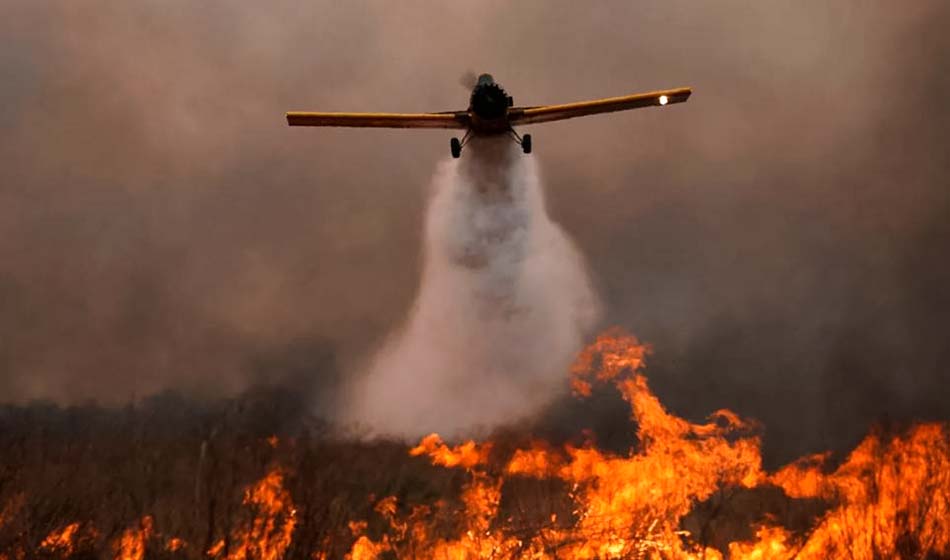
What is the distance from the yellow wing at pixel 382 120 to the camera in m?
31.0

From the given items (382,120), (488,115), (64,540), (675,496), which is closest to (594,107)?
(488,115)

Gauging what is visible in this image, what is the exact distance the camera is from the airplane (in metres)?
30.3

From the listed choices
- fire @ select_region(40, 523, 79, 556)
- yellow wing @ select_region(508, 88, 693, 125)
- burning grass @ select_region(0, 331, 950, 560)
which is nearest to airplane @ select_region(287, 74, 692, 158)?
yellow wing @ select_region(508, 88, 693, 125)

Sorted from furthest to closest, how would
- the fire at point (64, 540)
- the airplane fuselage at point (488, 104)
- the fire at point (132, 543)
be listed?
the airplane fuselage at point (488, 104), the fire at point (132, 543), the fire at point (64, 540)

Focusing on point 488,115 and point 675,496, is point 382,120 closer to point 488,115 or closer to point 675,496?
point 488,115

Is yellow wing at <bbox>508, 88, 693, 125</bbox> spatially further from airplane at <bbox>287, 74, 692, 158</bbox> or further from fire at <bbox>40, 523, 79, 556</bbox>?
fire at <bbox>40, 523, 79, 556</bbox>

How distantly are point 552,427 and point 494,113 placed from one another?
27.5m

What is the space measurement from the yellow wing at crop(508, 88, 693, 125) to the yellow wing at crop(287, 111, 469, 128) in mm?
3319

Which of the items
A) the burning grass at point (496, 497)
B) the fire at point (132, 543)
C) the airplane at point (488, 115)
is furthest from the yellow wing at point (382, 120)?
the fire at point (132, 543)

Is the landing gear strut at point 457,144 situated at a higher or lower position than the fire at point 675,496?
higher

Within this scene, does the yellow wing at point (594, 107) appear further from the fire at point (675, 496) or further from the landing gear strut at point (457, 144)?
the fire at point (675, 496)

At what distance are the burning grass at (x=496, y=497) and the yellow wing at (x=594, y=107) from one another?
20.7m

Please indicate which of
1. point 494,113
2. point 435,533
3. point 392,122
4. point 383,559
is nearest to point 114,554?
point 383,559

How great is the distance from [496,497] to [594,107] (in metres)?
26.5
